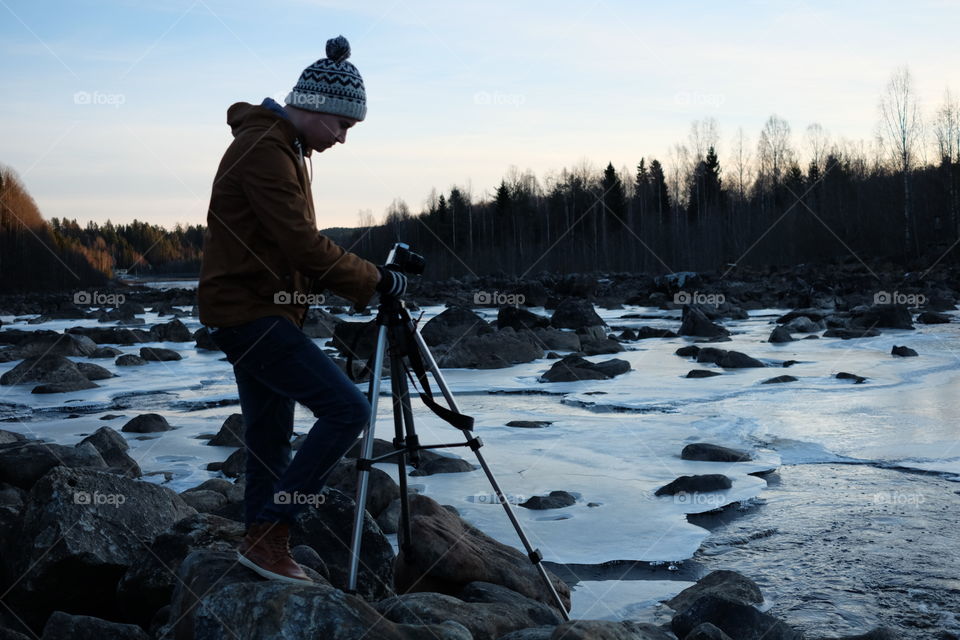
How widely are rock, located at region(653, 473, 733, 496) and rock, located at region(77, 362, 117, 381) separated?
32.6ft

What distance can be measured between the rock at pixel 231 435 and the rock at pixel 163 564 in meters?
Answer: 4.04

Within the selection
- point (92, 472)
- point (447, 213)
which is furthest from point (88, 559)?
point (447, 213)

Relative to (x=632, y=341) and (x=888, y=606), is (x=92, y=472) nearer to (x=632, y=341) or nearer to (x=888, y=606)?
(x=888, y=606)

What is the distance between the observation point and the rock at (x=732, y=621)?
12.2ft

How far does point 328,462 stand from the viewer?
321 centimetres

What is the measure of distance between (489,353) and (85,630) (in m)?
11.3

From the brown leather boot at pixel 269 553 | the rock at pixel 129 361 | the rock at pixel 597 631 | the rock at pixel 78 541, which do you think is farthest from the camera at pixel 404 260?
the rock at pixel 129 361

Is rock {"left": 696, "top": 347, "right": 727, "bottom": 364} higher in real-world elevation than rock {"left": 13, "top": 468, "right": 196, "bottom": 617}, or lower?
lower

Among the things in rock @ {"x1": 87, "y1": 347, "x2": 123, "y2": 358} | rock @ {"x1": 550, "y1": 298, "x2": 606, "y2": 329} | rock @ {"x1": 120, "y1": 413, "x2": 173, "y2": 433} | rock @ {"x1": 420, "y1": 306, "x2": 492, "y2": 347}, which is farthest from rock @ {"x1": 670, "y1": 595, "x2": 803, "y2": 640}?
Answer: rock @ {"x1": 550, "y1": 298, "x2": 606, "y2": 329}

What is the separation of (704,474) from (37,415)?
7.47 metres

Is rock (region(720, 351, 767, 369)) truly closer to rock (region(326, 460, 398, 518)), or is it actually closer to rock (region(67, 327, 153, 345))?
rock (region(326, 460, 398, 518))

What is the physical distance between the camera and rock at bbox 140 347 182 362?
635 inches

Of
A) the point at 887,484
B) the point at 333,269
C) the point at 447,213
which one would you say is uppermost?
the point at 447,213

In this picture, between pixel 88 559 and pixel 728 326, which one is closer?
pixel 88 559
